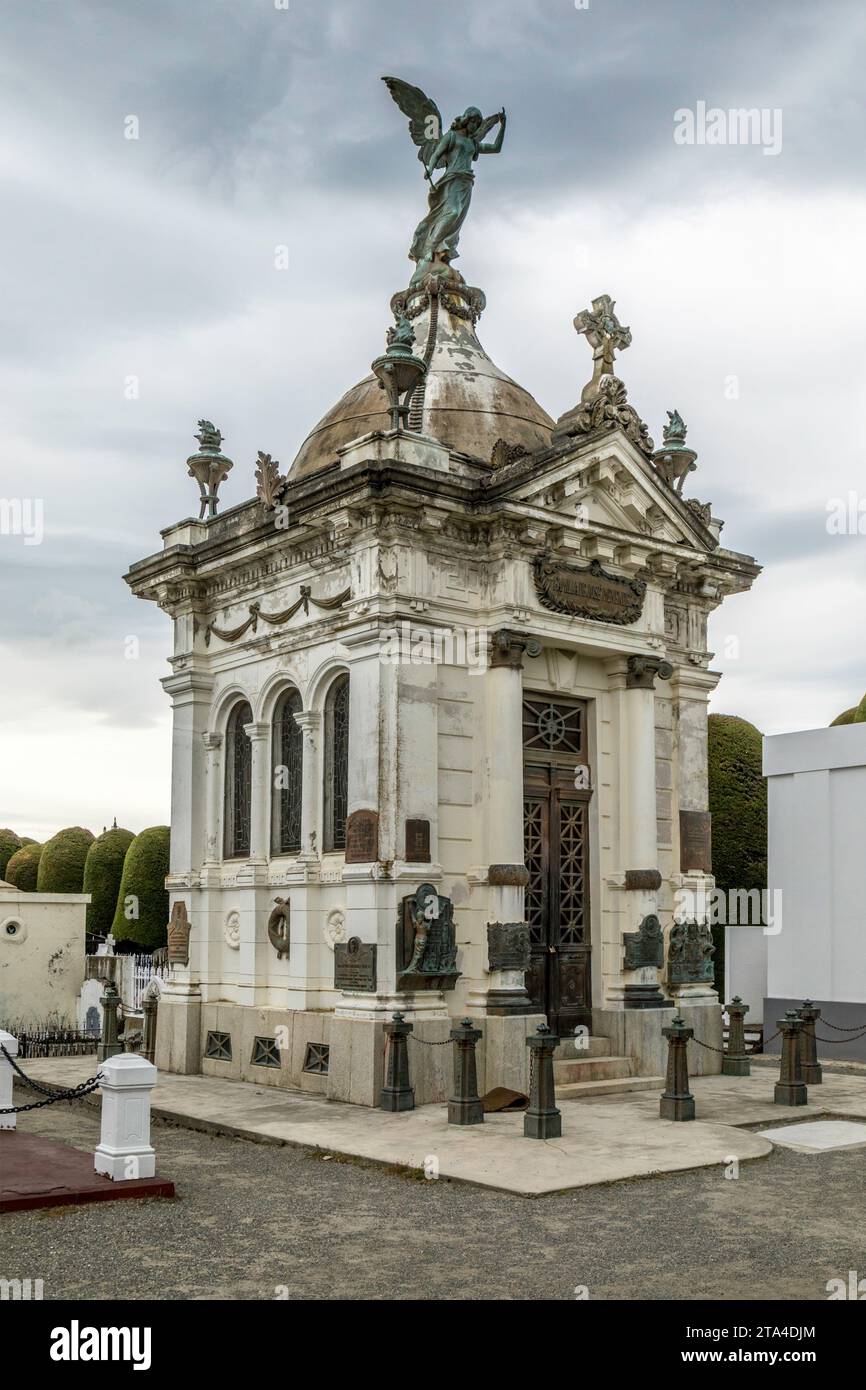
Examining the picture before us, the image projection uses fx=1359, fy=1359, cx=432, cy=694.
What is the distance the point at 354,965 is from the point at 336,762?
2.35 m

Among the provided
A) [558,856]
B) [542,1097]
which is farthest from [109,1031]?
[542,1097]

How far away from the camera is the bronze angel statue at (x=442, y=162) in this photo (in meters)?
16.6

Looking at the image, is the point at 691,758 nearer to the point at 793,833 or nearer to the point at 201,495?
the point at 793,833

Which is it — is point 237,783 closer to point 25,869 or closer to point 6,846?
point 25,869

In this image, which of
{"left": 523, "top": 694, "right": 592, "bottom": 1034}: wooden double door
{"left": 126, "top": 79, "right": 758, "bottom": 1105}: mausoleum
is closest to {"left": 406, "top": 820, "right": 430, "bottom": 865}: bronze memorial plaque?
{"left": 126, "top": 79, "right": 758, "bottom": 1105}: mausoleum

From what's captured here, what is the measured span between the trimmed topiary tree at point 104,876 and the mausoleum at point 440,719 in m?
17.7

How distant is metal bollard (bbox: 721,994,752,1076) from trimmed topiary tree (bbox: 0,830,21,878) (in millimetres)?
32645

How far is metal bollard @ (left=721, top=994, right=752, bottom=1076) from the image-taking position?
1516 centimetres

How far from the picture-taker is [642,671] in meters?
15.0

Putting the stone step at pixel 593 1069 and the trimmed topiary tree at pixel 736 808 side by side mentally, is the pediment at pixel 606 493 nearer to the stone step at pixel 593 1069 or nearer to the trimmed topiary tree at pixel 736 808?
the stone step at pixel 593 1069

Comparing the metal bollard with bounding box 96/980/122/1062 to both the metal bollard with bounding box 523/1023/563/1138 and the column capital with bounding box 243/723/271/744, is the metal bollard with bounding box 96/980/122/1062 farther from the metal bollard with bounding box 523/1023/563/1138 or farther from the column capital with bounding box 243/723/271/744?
the metal bollard with bounding box 523/1023/563/1138

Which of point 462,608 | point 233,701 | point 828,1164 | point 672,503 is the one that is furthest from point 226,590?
point 828,1164

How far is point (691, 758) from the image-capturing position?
1590cm

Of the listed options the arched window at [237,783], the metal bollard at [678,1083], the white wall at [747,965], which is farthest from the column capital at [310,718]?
the white wall at [747,965]
